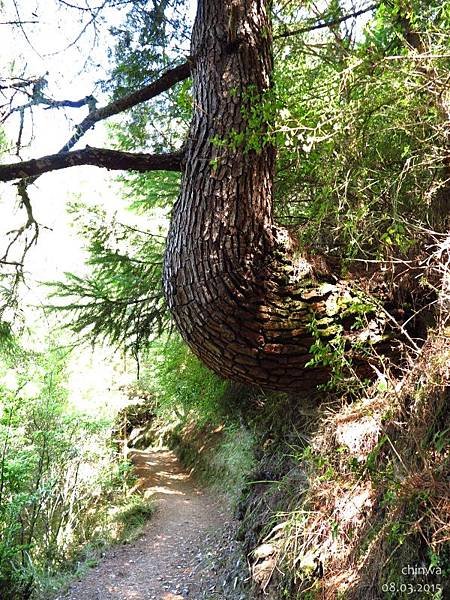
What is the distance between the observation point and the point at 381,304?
314 centimetres

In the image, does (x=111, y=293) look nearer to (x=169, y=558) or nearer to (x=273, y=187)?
(x=273, y=187)

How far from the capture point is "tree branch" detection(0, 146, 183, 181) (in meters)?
2.86

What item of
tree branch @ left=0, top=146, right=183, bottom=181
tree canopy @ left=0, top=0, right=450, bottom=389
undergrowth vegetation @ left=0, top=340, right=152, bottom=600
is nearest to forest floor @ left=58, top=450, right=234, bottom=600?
undergrowth vegetation @ left=0, top=340, right=152, bottom=600

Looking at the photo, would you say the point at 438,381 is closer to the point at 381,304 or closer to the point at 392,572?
the point at 381,304

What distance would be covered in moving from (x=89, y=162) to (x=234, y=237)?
1.06 metres

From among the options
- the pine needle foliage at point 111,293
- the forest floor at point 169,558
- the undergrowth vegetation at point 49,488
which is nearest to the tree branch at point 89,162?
the pine needle foliage at point 111,293

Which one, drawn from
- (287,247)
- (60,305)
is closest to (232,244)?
(287,247)

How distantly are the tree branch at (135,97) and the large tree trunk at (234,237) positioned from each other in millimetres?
308

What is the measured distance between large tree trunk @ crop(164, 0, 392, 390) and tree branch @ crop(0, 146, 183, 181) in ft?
0.68

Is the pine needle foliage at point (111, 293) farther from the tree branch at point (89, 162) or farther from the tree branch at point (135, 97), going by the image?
the tree branch at point (89, 162)

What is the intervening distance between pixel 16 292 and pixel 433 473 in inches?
142

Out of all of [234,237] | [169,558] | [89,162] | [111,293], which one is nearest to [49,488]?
[169,558]

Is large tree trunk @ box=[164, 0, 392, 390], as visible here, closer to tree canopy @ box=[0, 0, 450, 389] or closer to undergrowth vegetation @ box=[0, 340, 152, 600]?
tree canopy @ box=[0, 0, 450, 389]

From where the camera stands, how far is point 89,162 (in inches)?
116
